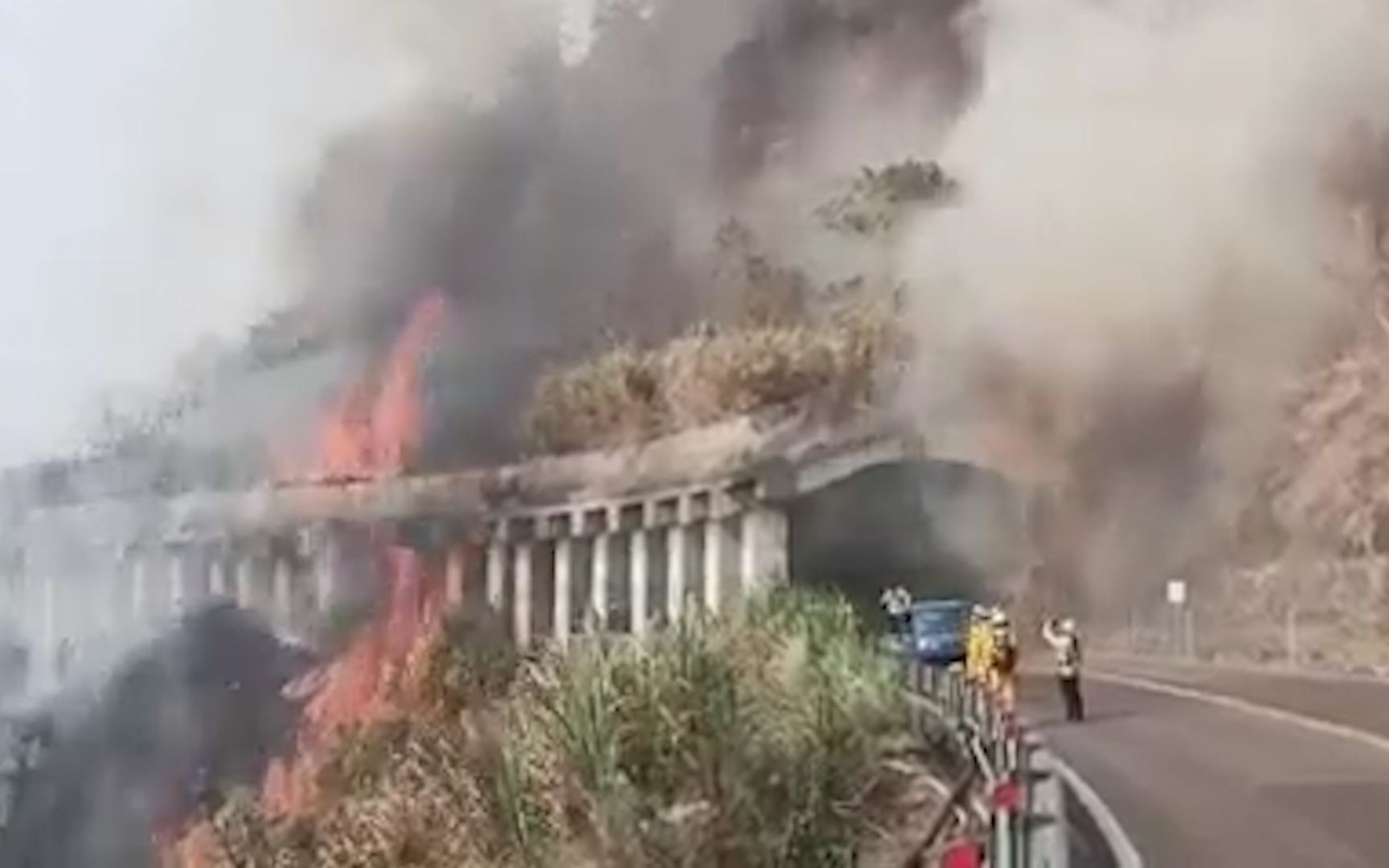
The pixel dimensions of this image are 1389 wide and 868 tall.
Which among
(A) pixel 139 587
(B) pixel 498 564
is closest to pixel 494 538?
(B) pixel 498 564

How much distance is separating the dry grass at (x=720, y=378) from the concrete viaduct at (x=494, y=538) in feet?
0.18

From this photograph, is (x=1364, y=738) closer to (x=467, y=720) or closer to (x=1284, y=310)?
(x=1284, y=310)

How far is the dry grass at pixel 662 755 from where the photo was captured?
401 centimetres

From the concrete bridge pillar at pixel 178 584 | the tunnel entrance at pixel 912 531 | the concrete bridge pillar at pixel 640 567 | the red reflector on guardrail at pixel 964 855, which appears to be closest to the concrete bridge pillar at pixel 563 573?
the concrete bridge pillar at pixel 640 567

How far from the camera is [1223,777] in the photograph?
13.0 feet

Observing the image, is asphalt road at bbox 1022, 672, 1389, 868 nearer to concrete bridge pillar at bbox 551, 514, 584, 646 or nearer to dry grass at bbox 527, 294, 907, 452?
dry grass at bbox 527, 294, 907, 452

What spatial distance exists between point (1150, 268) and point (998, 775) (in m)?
1.14

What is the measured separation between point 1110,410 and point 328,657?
153 centimetres

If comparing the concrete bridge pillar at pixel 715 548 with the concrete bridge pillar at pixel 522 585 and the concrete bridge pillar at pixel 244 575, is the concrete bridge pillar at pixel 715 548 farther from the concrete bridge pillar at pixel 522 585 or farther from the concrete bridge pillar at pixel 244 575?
the concrete bridge pillar at pixel 244 575

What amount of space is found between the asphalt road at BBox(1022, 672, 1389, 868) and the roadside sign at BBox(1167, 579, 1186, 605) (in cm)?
14

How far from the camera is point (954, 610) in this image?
4.20 m

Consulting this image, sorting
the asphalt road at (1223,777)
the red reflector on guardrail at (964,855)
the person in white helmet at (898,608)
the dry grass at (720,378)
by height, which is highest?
the dry grass at (720,378)

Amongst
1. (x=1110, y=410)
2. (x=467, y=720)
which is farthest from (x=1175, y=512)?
(x=467, y=720)

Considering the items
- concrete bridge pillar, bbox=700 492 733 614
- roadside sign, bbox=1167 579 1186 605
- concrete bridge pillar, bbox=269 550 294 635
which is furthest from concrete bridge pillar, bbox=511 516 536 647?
roadside sign, bbox=1167 579 1186 605
